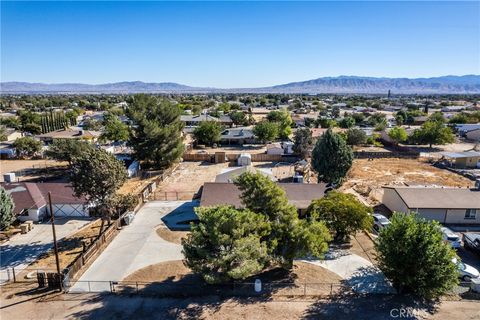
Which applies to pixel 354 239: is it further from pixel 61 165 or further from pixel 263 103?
pixel 263 103

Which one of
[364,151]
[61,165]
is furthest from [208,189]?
[364,151]

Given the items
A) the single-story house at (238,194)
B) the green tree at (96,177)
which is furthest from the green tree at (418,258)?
the green tree at (96,177)

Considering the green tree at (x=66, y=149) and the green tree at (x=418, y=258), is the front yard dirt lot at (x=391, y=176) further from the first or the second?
the green tree at (x=66, y=149)

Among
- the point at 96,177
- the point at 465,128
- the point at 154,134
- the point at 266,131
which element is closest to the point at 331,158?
the point at 154,134

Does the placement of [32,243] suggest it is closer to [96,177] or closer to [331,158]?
[96,177]

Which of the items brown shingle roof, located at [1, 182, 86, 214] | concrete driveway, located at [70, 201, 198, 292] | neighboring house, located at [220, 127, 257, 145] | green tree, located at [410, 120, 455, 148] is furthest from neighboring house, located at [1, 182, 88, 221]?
green tree, located at [410, 120, 455, 148]

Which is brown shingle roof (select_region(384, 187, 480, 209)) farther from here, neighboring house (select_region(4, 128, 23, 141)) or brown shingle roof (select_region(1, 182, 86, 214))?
neighboring house (select_region(4, 128, 23, 141))
